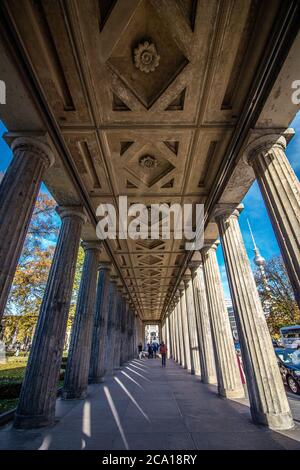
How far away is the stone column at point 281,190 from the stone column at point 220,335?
494 centimetres

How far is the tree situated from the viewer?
22.2 meters

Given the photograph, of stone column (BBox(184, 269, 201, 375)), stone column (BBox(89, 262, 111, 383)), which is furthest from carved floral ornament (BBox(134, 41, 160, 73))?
stone column (BBox(184, 269, 201, 375))

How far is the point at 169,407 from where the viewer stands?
21.5ft

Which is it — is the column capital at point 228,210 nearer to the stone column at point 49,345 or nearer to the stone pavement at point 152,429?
the stone column at point 49,345

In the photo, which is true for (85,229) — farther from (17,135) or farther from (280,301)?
(280,301)

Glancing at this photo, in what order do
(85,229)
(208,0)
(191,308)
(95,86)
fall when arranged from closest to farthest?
(208,0) < (95,86) < (85,229) < (191,308)

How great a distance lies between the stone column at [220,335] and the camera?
7.65 meters

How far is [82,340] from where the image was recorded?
8.31 meters

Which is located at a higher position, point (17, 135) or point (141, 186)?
point (141, 186)

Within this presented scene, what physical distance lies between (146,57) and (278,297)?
25.1 meters

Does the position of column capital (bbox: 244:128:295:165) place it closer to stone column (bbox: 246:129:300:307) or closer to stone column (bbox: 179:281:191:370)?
stone column (bbox: 246:129:300:307)

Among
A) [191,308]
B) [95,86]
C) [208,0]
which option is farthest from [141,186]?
[191,308]

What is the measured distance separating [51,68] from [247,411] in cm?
901

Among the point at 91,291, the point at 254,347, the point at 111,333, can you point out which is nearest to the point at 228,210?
the point at 254,347
